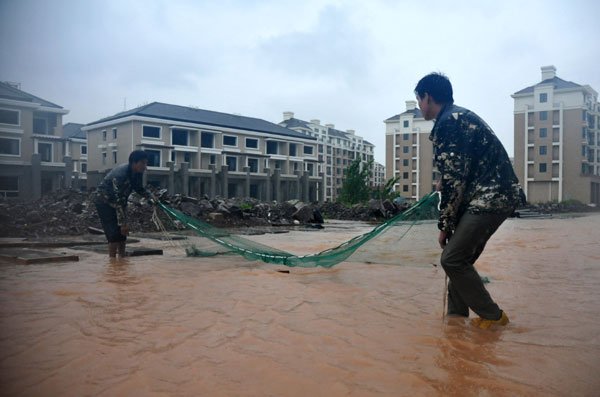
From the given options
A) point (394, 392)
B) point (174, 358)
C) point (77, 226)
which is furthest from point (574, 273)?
point (77, 226)

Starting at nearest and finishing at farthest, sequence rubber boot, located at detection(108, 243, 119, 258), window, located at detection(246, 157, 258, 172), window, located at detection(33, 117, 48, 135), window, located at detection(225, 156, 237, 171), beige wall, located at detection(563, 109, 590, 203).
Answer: window, located at detection(33, 117, 48, 135) < rubber boot, located at detection(108, 243, 119, 258) < window, located at detection(225, 156, 237, 171) < window, located at detection(246, 157, 258, 172) < beige wall, located at detection(563, 109, 590, 203)

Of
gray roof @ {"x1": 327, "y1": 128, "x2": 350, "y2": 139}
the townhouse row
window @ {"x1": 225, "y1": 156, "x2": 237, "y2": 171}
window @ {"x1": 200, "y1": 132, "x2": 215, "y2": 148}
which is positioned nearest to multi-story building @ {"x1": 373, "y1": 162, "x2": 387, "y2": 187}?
gray roof @ {"x1": 327, "y1": 128, "x2": 350, "y2": 139}

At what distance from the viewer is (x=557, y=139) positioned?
172 ft

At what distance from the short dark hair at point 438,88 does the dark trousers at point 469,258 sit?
89 cm

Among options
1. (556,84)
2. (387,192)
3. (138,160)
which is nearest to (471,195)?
(138,160)

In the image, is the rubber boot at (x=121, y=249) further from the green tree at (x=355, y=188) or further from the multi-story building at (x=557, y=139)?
the multi-story building at (x=557, y=139)

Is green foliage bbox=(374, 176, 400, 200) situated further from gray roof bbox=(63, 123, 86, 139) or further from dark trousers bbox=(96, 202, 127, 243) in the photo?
gray roof bbox=(63, 123, 86, 139)

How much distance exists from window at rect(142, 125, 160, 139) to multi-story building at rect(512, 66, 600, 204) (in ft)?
132

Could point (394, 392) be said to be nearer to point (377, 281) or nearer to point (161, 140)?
point (377, 281)

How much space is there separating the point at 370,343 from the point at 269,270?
2876 mm

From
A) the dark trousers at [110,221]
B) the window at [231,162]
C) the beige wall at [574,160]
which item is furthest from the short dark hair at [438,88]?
the beige wall at [574,160]

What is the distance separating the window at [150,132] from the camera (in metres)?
36.6

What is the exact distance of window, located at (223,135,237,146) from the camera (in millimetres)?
42531

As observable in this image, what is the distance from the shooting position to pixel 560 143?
52.0 m
